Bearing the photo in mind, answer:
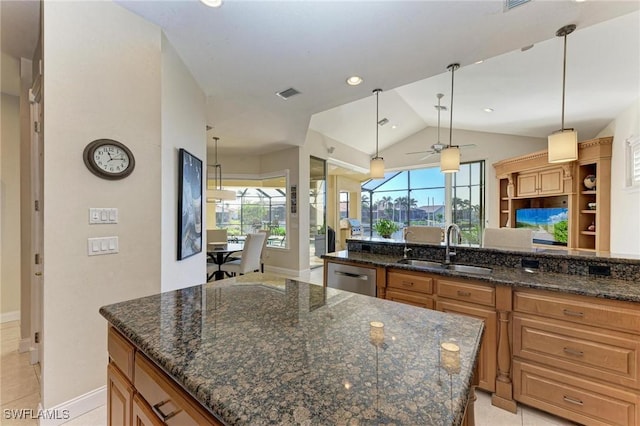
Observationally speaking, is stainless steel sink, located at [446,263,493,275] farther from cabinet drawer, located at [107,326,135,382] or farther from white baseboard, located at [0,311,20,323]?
white baseboard, located at [0,311,20,323]

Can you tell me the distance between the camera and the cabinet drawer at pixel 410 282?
2.18 metres

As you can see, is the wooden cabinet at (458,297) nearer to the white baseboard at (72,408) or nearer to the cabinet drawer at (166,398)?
the cabinet drawer at (166,398)

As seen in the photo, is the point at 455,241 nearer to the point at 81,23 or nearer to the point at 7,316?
the point at 81,23

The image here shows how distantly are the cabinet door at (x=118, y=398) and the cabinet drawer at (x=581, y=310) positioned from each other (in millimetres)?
2177

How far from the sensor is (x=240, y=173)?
6.51 metres

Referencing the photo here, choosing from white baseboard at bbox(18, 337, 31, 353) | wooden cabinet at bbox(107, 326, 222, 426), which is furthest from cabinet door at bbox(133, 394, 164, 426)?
white baseboard at bbox(18, 337, 31, 353)

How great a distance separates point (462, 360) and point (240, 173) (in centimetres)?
630

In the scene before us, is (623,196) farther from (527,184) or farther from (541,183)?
(527,184)

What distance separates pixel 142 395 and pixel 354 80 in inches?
122

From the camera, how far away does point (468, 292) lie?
198cm

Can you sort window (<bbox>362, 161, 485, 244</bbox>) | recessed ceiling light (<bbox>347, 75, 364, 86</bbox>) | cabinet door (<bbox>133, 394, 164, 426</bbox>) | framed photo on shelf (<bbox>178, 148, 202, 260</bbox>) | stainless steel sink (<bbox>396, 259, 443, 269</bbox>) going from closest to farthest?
1. cabinet door (<bbox>133, 394, 164, 426</bbox>)
2. framed photo on shelf (<bbox>178, 148, 202, 260</bbox>)
3. stainless steel sink (<bbox>396, 259, 443, 269</bbox>)
4. recessed ceiling light (<bbox>347, 75, 364, 86</bbox>)
5. window (<bbox>362, 161, 485, 244</bbox>)

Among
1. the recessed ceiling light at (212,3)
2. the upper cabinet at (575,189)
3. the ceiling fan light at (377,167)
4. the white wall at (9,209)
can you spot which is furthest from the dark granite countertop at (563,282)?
the white wall at (9,209)

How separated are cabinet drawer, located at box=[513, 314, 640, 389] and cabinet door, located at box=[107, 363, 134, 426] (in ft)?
7.11

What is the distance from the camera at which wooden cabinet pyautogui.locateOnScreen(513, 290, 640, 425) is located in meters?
1.50
